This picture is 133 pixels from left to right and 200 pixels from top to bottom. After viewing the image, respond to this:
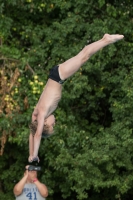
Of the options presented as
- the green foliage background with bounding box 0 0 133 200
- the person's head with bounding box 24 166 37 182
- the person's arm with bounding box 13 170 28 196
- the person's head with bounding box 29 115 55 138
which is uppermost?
the person's head with bounding box 29 115 55 138

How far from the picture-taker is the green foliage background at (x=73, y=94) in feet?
40.1

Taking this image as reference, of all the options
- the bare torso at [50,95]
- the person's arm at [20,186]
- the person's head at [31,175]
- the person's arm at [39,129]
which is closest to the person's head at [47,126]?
the person's arm at [39,129]

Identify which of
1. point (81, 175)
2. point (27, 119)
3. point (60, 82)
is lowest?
point (81, 175)

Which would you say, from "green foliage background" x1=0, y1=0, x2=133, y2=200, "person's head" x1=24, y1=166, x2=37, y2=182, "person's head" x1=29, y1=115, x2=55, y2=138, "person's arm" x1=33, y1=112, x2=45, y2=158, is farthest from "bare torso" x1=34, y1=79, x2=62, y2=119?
"green foliage background" x1=0, y1=0, x2=133, y2=200

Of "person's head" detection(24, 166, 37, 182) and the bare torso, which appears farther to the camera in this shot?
"person's head" detection(24, 166, 37, 182)

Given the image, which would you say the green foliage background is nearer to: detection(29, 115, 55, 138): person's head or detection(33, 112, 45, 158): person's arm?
detection(29, 115, 55, 138): person's head

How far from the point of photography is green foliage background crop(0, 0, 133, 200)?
40.1ft

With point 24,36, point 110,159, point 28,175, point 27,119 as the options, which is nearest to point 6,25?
point 24,36

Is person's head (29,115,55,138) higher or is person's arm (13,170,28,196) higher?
person's head (29,115,55,138)

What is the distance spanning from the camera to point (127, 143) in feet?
39.4

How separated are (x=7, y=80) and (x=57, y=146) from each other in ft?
4.92

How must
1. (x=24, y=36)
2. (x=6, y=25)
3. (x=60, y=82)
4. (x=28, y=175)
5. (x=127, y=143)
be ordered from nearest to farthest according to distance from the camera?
1. (x=60, y=82)
2. (x=28, y=175)
3. (x=127, y=143)
4. (x=6, y=25)
5. (x=24, y=36)

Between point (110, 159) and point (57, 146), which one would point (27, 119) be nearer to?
point (57, 146)

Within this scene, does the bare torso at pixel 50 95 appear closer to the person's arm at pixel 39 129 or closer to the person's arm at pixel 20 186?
the person's arm at pixel 39 129
